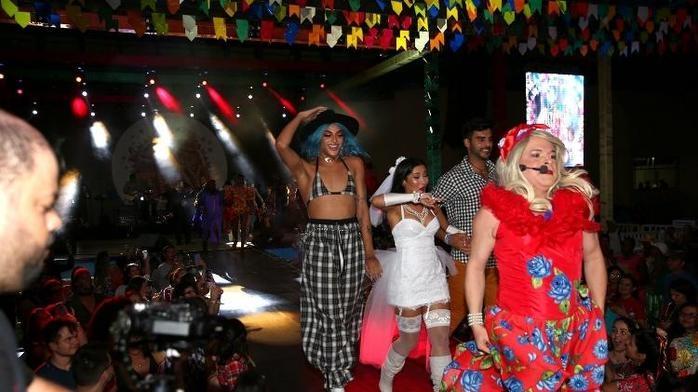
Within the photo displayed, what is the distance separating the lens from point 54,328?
12.5 ft

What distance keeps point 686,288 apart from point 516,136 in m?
3.08

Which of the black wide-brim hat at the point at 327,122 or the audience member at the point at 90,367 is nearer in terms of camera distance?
the audience member at the point at 90,367

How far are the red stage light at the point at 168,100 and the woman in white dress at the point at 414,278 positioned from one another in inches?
691

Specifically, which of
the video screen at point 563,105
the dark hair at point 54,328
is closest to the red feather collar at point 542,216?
the dark hair at point 54,328

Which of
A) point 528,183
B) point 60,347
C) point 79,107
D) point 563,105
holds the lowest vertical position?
point 60,347

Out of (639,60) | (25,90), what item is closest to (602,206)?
(639,60)

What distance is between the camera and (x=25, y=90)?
18.2 meters

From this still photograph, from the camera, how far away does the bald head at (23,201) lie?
4.15ft

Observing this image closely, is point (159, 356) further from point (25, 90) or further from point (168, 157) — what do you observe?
point (168, 157)

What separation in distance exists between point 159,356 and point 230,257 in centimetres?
908

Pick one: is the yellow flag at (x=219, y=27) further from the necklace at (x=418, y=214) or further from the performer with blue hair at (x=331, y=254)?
the necklace at (x=418, y=214)

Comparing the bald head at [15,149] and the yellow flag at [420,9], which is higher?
the yellow flag at [420,9]

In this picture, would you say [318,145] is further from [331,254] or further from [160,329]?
[160,329]

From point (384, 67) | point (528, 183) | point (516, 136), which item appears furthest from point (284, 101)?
point (528, 183)
